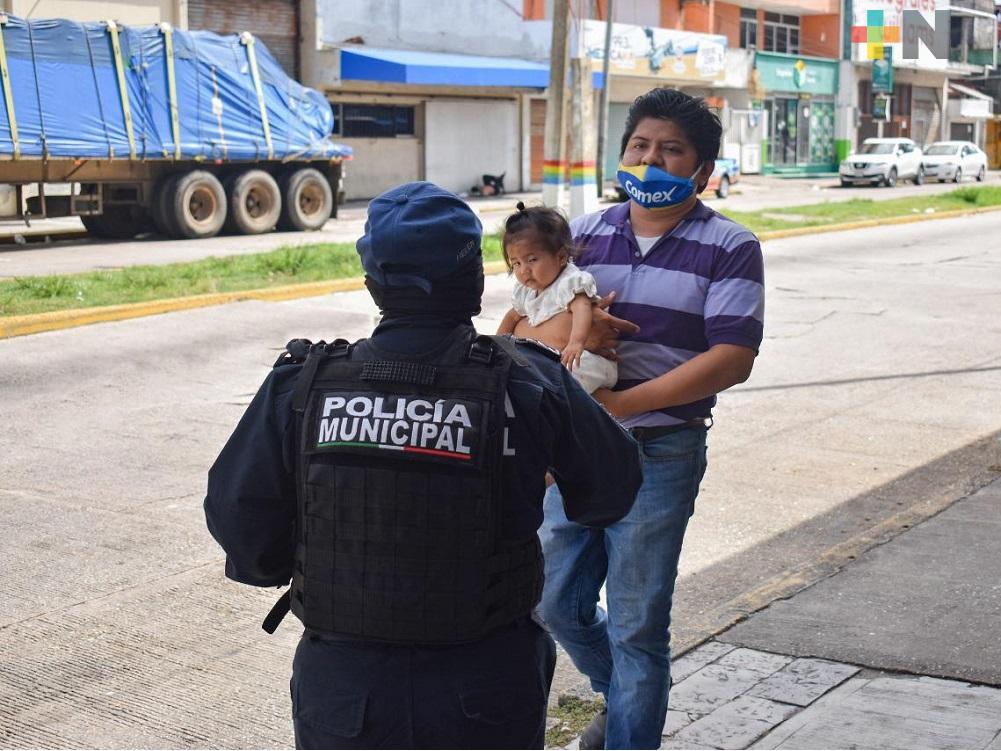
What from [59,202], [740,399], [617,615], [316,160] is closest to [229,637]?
[617,615]

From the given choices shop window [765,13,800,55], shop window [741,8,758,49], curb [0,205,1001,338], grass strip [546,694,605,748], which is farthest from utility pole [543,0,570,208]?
shop window [765,13,800,55]

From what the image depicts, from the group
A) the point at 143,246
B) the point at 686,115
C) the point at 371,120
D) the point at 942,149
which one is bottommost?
the point at 143,246

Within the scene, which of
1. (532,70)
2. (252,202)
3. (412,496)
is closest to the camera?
(412,496)

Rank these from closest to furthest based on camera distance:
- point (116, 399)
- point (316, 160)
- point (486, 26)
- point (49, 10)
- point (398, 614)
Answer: point (398, 614) < point (116, 399) < point (316, 160) < point (49, 10) < point (486, 26)

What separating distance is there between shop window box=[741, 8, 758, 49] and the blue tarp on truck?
30.8 metres

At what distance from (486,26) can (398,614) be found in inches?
1424

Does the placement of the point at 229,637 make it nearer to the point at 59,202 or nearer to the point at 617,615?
the point at 617,615

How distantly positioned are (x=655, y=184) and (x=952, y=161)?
46689 millimetres

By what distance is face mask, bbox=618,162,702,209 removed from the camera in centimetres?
367

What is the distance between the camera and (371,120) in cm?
3575

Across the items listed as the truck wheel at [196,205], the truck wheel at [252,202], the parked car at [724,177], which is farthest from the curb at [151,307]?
the parked car at [724,177]

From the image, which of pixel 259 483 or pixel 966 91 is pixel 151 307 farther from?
pixel 966 91

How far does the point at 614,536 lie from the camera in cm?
378

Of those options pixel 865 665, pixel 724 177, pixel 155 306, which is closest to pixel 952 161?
pixel 724 177
